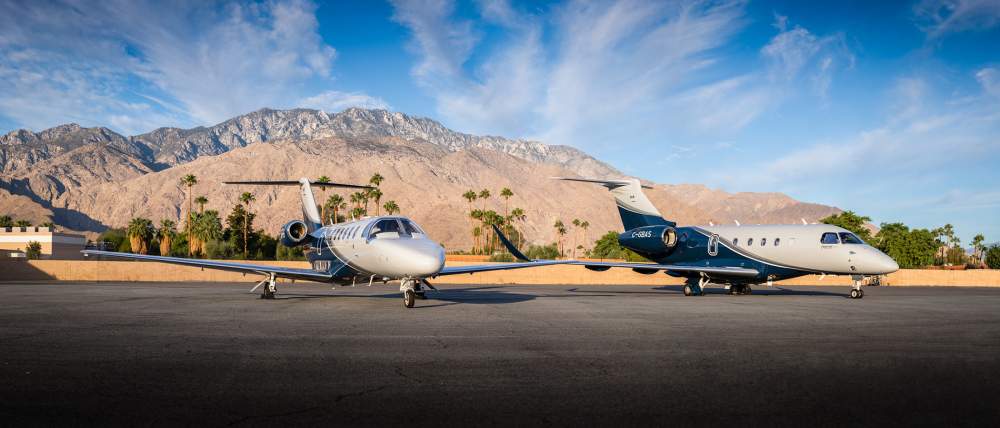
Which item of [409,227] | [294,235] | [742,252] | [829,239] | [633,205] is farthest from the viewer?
[633,205]

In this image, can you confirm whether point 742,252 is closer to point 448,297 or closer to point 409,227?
point 448,297

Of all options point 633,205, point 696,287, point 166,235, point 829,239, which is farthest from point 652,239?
point 166,235

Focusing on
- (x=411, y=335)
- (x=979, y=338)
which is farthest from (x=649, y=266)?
(x=411, y=335)

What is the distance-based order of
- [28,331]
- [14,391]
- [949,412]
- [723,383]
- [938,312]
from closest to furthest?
[949,412] → [14,391] → [723,383] → [28,331] → [938,312]

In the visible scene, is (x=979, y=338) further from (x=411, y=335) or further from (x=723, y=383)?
(x=411, y=335)

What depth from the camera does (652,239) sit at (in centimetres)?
2905

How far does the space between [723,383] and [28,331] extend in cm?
1069

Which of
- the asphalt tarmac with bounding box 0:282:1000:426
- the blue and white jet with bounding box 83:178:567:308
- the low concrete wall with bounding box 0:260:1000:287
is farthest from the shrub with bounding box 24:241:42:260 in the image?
the asphalt tarmac with bounding box 0:282:1000:426

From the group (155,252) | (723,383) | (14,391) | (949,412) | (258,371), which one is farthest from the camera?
(155,252)

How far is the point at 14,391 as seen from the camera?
580 centimetres

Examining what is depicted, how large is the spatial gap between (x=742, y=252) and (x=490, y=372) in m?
22.0

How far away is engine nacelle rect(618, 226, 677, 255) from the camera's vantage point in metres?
28.8

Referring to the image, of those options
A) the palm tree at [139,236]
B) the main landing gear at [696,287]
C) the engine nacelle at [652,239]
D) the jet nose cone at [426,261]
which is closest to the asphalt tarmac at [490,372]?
the jet nose cone at [426,261]

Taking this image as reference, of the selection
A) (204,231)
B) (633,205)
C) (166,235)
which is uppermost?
(204,231)
